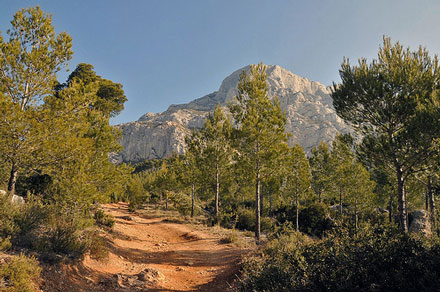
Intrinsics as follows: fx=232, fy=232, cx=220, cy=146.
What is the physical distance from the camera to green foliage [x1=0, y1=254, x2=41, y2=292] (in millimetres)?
4367

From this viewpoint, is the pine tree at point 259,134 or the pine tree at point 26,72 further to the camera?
the pine tree at point 259,134

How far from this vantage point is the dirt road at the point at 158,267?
21.9 feet

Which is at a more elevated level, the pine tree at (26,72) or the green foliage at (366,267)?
the pine tree at (26,72)

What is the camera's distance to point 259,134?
1427 centimetres

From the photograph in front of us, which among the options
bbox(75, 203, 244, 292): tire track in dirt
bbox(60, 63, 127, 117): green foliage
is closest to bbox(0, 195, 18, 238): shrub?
bbox(75, 203, 244, 292): tire track in dirt

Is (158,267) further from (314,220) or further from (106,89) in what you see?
(106,89)

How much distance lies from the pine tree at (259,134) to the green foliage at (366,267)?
29.0 feet

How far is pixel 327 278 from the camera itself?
4.04 meters

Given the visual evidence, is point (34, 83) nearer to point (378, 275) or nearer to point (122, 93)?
point (378, 275)

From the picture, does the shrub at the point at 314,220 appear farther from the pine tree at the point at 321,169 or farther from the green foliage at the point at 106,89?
the green foliage at the point at 106,89

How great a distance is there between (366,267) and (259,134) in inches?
418

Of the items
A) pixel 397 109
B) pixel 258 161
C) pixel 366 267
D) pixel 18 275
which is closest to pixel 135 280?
pixel 18 275

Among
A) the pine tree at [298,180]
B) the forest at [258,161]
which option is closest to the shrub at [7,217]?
the forest at [258,161]

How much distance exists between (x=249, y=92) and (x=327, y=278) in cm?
1278
